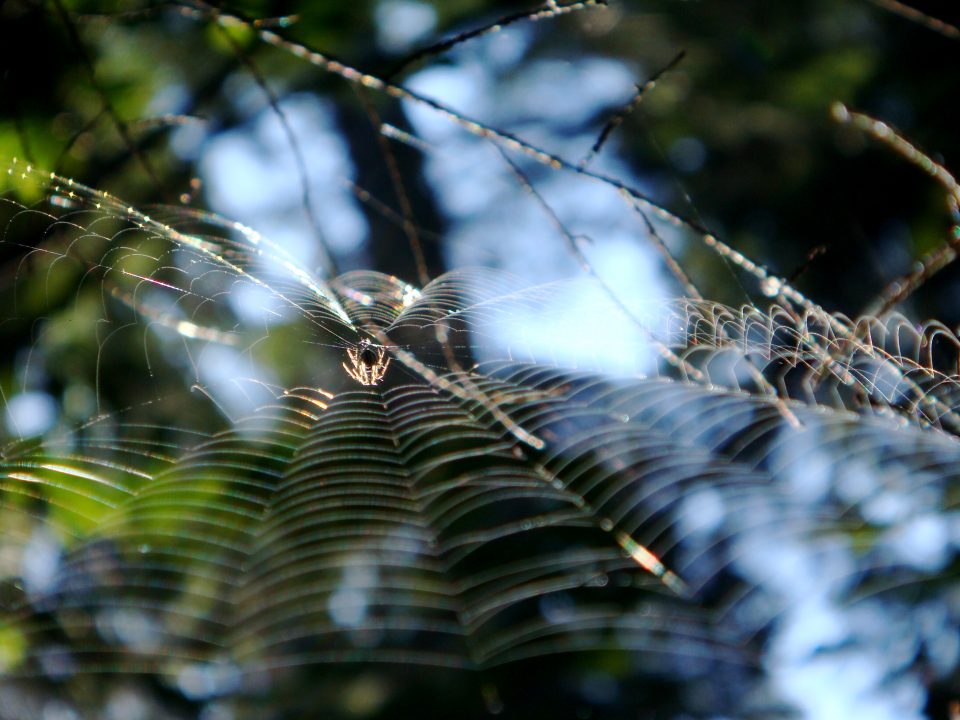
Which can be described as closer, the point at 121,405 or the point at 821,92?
the point at 121,405

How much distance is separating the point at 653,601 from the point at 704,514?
5.10 ft

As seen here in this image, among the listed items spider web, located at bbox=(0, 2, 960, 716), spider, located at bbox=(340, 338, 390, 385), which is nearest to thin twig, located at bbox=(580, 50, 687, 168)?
spider web, located at bbox=(0, 2, 960, 716)

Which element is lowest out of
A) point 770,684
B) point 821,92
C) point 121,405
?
point 770,684

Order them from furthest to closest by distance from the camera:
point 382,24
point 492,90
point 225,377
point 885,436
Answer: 1. point 492,90
2. point 382,24
3. point 225,377
4. point 885,436

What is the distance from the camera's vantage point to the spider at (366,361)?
2363 millimetres

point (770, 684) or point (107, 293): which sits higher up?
point (107, 293)

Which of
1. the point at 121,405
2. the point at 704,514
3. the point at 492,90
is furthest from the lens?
the point at 492,90

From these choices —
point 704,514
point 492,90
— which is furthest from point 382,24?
point 704,514

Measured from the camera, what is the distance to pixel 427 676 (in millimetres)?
3188

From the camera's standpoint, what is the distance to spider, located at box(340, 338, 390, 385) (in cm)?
236

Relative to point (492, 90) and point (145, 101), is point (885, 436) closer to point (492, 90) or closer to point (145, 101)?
point (145, 101)

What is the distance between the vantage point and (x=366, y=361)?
94.0 inches

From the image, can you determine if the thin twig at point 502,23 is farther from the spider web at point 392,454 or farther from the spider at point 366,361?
the spider at point 366,361

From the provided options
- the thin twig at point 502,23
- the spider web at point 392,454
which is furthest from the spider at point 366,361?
the thin twig at point 502,23
